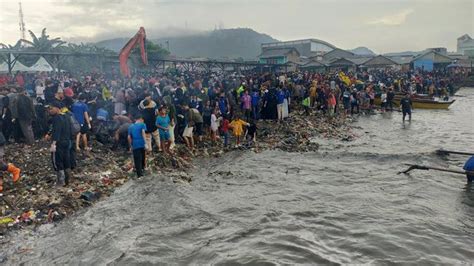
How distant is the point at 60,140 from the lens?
8562 mm

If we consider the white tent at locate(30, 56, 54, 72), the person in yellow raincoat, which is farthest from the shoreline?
Result: the white tent at locate(30, 56, 54, 72)

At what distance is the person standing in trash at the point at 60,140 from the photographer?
27.8 ft

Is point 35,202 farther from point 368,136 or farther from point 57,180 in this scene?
point 368,136

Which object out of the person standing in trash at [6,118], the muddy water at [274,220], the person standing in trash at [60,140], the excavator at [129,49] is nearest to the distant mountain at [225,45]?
the excavator at [129,49]

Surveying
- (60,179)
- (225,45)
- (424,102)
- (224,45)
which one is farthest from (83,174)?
(224,45)

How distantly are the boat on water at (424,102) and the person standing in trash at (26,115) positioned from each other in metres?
22.1

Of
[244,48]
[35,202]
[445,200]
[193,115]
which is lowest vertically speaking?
[445,200]

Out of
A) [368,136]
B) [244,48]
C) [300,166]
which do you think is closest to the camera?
[300,166]

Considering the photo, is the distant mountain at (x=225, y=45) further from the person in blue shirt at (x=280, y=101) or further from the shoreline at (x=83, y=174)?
the shoreline at (x=83, y=174)

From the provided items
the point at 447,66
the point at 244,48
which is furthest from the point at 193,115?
the point at 244,48

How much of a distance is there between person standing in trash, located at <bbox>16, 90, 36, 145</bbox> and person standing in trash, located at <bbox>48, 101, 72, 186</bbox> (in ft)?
10.3

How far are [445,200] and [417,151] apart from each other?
5.48 metres

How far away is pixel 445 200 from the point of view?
30.8ft

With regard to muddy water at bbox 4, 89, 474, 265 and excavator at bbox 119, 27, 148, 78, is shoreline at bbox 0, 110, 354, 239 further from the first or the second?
excavator at bbox 119, 27, 148, 78
